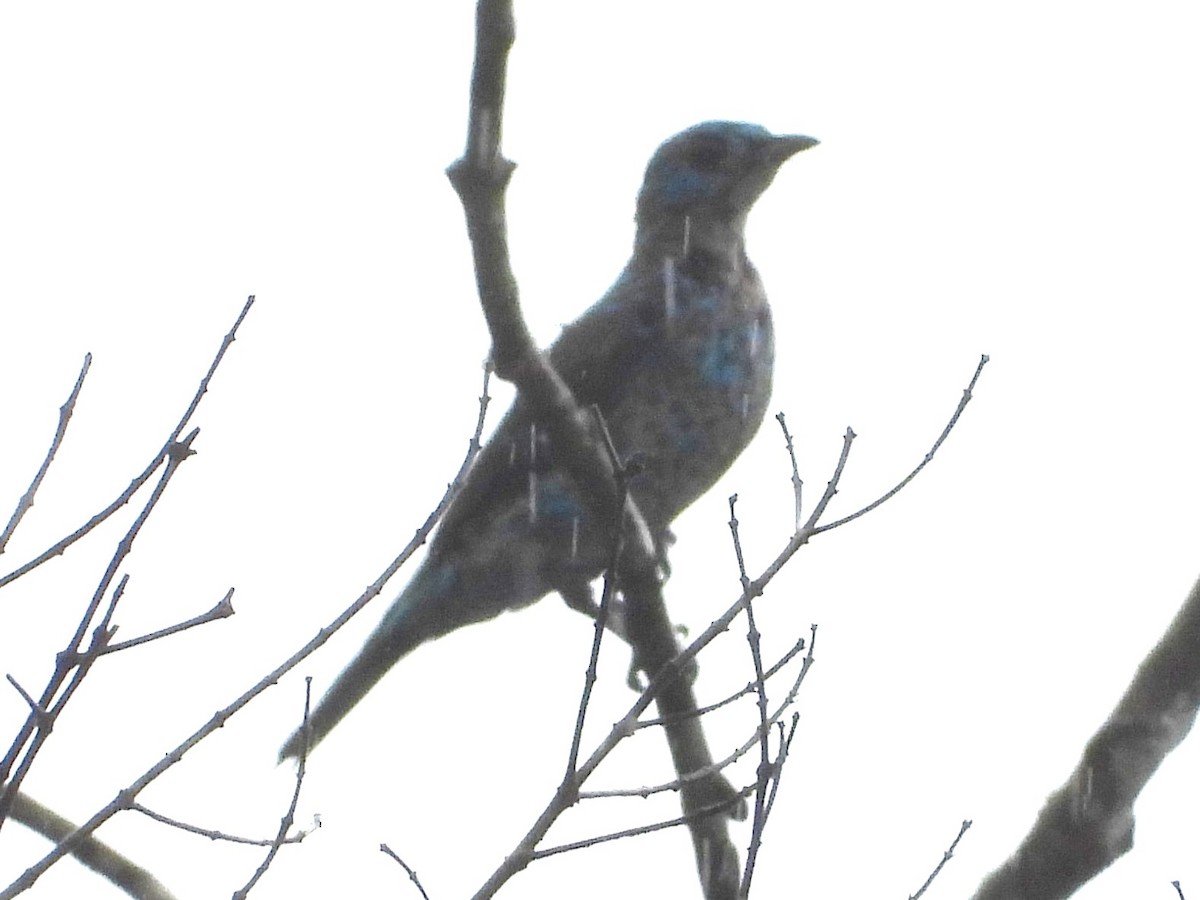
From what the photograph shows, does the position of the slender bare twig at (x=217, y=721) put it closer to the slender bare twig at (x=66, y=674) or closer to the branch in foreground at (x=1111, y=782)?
the slender bare twig at (x=66, y=674)

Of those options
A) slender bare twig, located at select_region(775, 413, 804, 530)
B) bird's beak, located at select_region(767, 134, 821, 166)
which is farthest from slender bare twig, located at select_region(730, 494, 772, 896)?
bird's beak, located at select_region(767, 134, 821, 166)

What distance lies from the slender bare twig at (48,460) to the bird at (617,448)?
3301 millimetres

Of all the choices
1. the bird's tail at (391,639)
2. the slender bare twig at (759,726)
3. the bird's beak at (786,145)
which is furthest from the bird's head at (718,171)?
the slender bare twig at (759,726)

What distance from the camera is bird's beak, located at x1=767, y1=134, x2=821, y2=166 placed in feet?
24.5

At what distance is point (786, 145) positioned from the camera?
752 centimetres

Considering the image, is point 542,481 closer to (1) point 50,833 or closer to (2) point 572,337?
(2) point 572,337

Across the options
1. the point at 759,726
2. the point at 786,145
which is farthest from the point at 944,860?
the point at 786,145

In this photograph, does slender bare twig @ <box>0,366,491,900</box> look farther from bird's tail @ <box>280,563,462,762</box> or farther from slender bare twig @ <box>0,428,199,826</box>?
bird's tail @ <box>280,563,462,762</box>

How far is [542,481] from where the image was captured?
697 cm

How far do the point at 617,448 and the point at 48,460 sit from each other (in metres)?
3.63

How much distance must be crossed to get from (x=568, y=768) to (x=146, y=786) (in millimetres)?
810

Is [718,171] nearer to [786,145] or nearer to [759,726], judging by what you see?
[786,145]

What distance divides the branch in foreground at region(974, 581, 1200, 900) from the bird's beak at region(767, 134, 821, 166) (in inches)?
157

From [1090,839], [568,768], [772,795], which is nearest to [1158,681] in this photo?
[1090,839]
